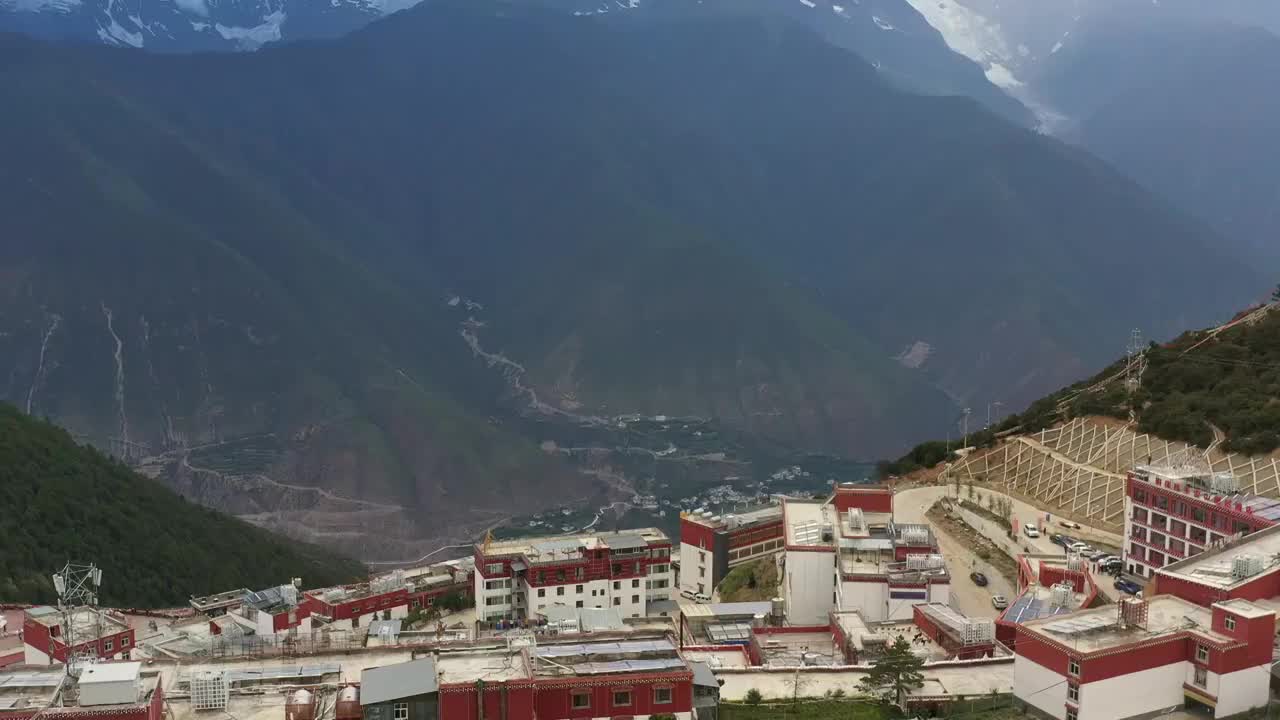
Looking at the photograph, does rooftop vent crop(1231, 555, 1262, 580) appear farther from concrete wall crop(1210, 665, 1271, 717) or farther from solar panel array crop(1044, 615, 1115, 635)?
solar panel array crop(1044, 615, 1115, 635)

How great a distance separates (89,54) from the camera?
636 ft

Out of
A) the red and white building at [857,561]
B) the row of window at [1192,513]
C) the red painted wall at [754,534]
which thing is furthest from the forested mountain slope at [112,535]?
the row of window at [1192,513]

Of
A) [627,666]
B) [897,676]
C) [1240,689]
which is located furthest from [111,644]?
[1240,689]

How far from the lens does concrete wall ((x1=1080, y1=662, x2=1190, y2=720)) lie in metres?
26.6

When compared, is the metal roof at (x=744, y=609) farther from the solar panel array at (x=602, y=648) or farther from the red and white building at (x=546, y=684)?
the red and white building at (x=546, y=684)

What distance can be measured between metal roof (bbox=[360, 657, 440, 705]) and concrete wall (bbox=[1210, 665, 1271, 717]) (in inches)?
685


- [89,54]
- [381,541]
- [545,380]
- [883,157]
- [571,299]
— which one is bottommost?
[381,541]

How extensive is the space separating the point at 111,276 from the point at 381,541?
6608cm

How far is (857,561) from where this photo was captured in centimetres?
4109

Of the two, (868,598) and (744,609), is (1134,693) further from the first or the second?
(744,609)

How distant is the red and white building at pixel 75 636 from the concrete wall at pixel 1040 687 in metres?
28.6

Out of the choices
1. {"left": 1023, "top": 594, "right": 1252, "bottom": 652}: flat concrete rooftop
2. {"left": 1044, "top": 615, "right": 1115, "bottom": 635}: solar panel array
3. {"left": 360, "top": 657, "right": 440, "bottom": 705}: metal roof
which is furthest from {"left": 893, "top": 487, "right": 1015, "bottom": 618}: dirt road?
{"left": 360, "top": 657, "right": 440, "bottom": 705}: metal roof

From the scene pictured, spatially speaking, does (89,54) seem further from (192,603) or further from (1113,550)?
(1113,550)

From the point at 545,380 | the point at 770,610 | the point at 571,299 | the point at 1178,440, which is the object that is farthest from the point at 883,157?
the point at 770,610
